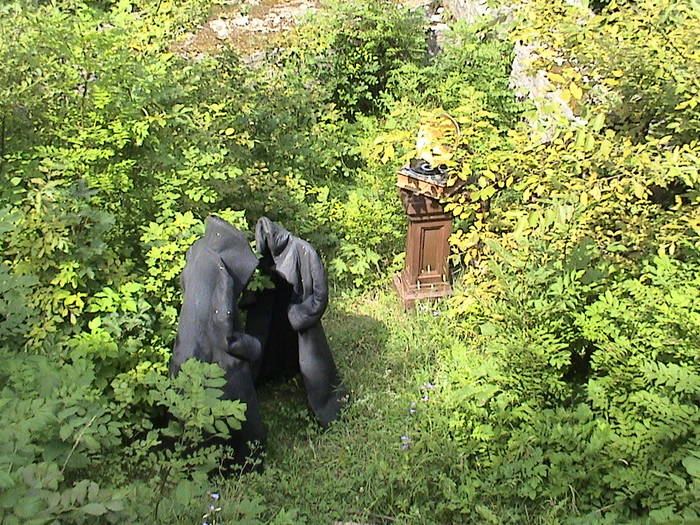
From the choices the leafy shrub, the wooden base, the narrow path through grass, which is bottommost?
the narrow path through grass

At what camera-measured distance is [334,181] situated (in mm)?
6254

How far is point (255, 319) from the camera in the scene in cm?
429

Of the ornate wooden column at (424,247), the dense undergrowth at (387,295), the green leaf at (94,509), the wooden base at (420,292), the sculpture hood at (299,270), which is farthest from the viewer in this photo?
the wooden base at (420,292)

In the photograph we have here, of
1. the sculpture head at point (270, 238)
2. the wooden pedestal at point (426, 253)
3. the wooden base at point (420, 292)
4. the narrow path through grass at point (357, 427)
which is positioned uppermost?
the sculpture head at point (270, 238)

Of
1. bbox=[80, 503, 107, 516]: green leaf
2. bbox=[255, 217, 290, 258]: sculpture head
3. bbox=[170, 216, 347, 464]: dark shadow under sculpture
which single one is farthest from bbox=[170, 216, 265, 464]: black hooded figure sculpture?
bbox=[80, 503, 107, 516]: green leaf

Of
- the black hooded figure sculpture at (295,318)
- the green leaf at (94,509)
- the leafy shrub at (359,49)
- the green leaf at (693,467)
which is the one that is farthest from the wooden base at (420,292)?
the green leaf at (94,509)

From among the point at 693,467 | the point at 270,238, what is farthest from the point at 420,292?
the point at 693,467

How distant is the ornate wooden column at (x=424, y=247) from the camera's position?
16.4ft

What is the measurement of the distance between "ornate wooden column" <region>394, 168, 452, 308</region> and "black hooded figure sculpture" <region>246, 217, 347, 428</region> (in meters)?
1.12

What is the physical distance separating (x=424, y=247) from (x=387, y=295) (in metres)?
0.48

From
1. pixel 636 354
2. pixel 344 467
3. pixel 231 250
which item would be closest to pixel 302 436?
pixel 344 467

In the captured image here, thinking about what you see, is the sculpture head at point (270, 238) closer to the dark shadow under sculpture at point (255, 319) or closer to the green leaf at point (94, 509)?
the dark shadow under sculpture at point (255, 319)

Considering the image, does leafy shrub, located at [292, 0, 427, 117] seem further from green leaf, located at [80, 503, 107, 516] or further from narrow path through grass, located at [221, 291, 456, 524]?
green leaf, located at [80, 503, 107, 516]

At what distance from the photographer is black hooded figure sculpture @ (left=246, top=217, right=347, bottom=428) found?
3.97m
